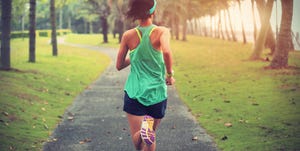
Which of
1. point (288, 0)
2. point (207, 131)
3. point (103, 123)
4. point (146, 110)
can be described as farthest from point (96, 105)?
point (288, 0)

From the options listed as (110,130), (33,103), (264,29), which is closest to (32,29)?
(33,103)

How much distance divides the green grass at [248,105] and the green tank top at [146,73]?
2564mm

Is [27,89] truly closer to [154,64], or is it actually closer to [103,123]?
[103,123]

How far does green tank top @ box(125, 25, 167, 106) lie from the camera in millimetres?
4145

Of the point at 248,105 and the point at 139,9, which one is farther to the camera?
the point at 248,105

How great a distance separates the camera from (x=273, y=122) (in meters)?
8.17

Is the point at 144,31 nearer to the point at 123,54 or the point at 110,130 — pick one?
the point at 123,54

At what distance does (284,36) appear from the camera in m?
16.6

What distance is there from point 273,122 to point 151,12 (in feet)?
15.8

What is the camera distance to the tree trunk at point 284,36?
16.4m

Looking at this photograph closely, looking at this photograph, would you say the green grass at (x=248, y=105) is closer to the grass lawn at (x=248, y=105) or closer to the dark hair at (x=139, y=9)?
the grass lawn at (x=248, y=105)

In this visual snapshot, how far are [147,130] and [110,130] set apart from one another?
3915mm

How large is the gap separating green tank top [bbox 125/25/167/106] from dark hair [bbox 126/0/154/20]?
4.6 inches

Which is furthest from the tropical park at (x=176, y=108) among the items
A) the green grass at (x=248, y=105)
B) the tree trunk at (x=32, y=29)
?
the tree trunk at (x=32, y=29)
